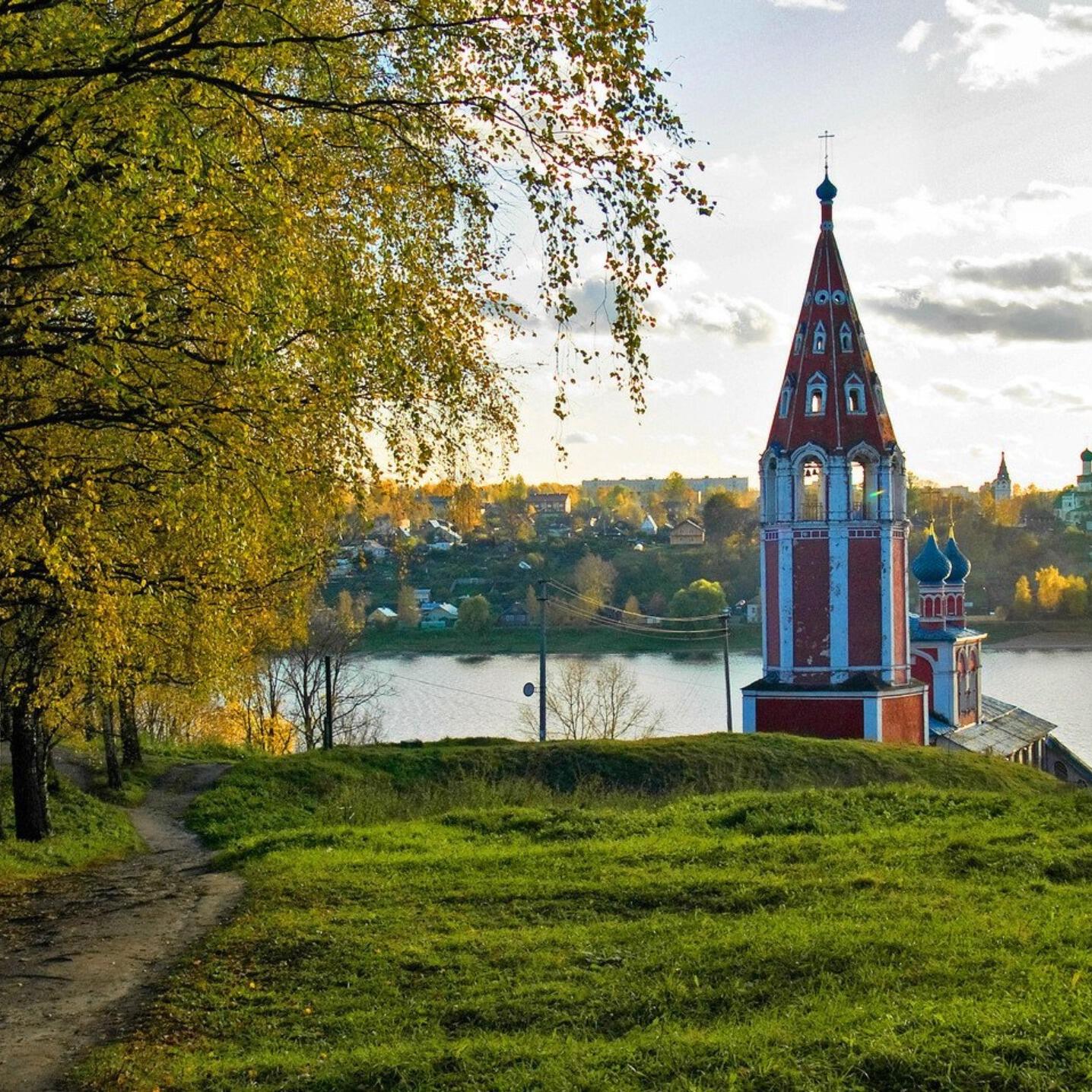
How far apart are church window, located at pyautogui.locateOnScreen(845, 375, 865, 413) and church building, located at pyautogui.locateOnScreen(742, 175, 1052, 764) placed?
2 cm

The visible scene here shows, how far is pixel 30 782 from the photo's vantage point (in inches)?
488

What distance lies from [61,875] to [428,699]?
117ft

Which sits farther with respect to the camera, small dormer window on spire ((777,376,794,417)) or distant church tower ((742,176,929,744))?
small dormer window on spire ((777,376,794,417))

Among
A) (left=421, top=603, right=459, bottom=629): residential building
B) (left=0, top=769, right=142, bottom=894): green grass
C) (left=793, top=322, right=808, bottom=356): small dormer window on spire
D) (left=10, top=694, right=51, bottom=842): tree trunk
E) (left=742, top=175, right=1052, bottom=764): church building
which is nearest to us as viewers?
(left=0, top=769, right=142, bottom=894): green grass

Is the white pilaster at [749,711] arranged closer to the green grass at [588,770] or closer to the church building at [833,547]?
the church building at [833,547]

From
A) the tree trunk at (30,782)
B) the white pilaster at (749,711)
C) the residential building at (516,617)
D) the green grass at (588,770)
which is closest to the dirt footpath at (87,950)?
the tree trunk at (30,782)

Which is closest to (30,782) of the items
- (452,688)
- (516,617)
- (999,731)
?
(999,731)

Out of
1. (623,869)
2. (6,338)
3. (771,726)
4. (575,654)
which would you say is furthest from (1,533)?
(575,654)

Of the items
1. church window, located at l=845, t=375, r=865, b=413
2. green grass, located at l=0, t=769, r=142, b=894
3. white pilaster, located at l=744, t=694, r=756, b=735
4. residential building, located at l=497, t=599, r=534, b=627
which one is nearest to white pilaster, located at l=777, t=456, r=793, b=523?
church window, located at l=845, t=375, r=865, b=413

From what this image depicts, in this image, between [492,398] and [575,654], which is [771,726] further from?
[575,654]

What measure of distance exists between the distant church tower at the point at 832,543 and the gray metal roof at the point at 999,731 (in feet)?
12.2

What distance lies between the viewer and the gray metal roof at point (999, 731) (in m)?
31.2

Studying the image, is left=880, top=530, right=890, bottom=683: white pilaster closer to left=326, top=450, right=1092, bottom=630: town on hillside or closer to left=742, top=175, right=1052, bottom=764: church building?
left=742, top=175, right=1052, bottom=764: church building

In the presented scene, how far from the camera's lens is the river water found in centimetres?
3888
